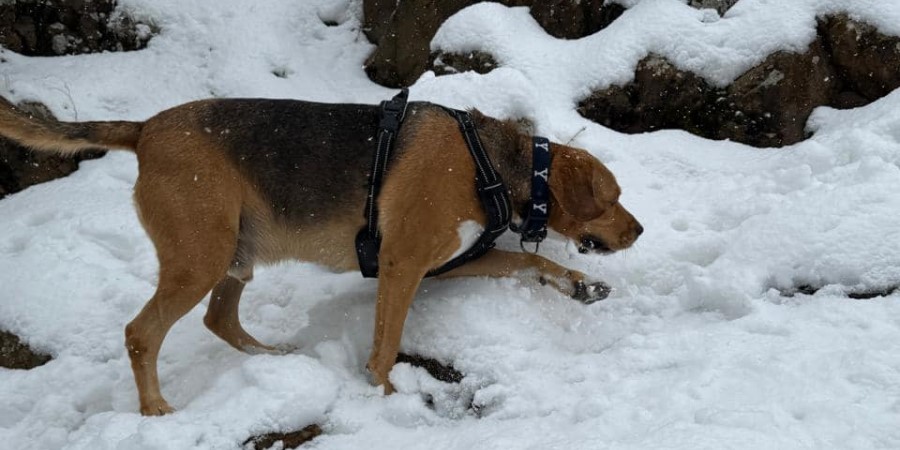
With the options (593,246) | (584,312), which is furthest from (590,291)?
(593,246)

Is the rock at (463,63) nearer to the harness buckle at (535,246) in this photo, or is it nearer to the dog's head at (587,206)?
the harness buckle at (535,246)

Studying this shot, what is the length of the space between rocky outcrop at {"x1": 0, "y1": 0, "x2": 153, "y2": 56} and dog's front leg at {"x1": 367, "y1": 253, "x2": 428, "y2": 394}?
205 inches

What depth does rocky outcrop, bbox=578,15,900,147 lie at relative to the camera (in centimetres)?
566

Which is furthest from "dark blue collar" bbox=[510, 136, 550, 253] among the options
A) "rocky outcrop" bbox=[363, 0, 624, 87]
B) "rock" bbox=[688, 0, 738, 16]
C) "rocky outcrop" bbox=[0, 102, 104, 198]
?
"rocky outcrop" bbox=[0, 102, 104, 198]

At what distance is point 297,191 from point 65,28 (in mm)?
4875

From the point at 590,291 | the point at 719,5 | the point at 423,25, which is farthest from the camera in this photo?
the point at 423,25

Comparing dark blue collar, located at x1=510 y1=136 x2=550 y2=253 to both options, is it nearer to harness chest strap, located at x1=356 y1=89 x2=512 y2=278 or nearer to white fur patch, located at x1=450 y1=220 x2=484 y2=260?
harness chest strap, located at x1=356 y1=89 x2=512 y2=278

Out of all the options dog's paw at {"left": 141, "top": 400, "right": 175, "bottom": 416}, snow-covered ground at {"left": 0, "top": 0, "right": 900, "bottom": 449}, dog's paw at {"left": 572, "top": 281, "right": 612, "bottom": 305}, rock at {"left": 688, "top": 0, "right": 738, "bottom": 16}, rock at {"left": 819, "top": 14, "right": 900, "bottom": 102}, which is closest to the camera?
snow-covered ground at {"left": 0, "top": 0, "right": 900, "bottom": 449}

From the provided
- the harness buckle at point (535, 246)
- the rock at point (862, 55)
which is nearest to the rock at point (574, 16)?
the rock at point (862, 55)

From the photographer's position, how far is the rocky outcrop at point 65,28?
7.15 metres

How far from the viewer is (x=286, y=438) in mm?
3432

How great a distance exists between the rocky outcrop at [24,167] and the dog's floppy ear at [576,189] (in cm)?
422

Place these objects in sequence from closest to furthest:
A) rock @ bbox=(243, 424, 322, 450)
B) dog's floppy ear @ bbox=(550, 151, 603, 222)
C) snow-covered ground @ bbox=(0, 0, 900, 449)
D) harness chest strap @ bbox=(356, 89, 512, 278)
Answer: snow-covered ground @ bbox=(0, 0, 900, 449), rock @ bbox=(243, 424, 322, 450), harness chest strap @ bbox=(356, 89, 512, 278), dog's floppy ear @ bbox=(550, 151, 603, 222)

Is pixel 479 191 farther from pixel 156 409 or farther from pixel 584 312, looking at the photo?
pixel 156 409
